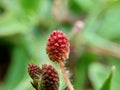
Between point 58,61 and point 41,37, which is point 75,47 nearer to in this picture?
point 41,37

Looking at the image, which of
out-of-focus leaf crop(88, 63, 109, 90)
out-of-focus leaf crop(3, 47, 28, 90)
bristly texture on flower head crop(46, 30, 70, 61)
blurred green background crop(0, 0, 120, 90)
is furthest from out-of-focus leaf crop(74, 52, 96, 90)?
bristly texture on flower head crop(46, 30, 70, 61)

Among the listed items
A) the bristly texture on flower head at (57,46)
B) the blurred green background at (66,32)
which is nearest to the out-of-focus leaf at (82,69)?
the blurred green background at (66,32)

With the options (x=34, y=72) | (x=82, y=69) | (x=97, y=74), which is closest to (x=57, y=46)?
(x=34, y=72)

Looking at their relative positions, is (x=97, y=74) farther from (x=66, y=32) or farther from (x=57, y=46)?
(x=57, y=46)

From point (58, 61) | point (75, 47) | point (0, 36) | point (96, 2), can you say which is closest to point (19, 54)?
point (0, 36)

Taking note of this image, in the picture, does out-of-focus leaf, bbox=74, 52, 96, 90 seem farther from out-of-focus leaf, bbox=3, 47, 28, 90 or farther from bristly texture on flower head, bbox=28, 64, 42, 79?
bristly texture on flower head, bbox=28, 64, 42, 79

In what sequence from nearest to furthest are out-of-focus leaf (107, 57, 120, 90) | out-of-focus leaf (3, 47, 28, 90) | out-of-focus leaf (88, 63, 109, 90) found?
out-of-focus leaf (107, 57, 120, 90)
out-of-focus leaf (88, 63, 109, 90)
out-of-focus leaf (3, 47, 28, 90)
